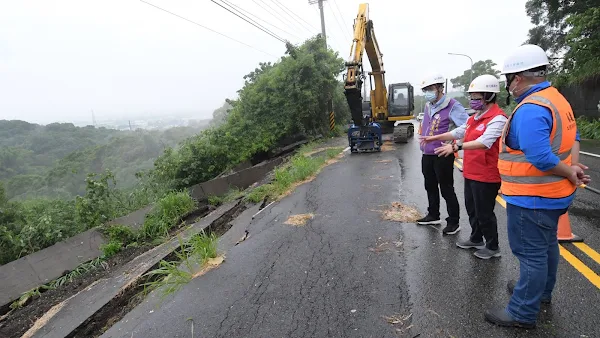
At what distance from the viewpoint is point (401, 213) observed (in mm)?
5555

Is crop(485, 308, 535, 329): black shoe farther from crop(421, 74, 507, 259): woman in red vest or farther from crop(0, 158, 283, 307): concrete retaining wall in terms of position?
crop(0, 158, 283, 307): concrete retaining wall

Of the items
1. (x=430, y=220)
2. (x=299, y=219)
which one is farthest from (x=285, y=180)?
(x=430, y=220)

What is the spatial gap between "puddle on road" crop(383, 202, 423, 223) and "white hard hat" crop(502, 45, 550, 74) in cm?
299

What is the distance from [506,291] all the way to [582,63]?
51.1 ft

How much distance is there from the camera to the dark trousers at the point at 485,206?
358 centimetres

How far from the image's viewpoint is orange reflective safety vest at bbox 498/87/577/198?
7.68ft

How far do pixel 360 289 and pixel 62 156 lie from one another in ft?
130

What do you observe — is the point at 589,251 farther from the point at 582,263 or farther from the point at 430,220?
the point at 430,220

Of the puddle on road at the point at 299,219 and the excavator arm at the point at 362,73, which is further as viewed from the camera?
the excavator arm at the point at 362,73

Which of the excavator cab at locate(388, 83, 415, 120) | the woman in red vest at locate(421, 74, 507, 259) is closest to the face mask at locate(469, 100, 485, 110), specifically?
the woman in red vest at locate(421, 74, 507, 259)

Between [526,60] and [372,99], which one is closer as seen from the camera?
[526,60]

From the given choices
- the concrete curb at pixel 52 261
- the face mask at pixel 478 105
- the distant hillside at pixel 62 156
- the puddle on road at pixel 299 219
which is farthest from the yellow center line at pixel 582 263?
the distant hillside at pixel 62 156

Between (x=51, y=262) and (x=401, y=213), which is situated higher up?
(x=401, y=213)

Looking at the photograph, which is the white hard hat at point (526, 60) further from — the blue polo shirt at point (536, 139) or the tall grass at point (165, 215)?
the tall grass at point (165, 215)
